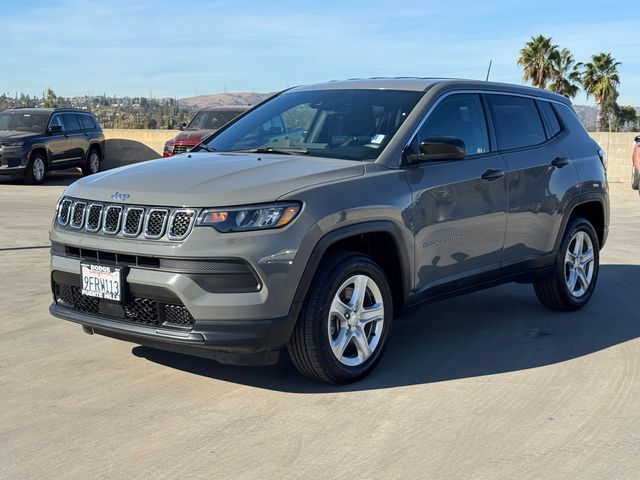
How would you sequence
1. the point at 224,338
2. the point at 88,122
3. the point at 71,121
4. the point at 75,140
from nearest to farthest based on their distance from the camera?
the point at 224,338
the point at 75,140
the point at 71,121
the point at 88,122

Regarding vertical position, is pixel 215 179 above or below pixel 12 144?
above

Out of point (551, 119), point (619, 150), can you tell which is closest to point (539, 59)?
Answer: point (619, 150)

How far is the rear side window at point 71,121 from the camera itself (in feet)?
71.9

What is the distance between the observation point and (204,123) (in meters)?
20.2

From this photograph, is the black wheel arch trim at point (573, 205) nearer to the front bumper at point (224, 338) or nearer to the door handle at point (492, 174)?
the door handle at point (492, 174)

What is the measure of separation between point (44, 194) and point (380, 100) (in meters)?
13.5

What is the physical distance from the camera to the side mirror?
18.1 feet

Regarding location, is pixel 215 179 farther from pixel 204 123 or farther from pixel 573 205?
pixel 204 123

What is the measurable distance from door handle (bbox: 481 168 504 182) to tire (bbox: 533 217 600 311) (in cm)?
116

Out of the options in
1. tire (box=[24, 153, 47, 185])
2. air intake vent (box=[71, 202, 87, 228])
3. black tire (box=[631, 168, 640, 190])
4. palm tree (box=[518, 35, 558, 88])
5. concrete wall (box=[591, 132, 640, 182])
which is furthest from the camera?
palm tree (box=[518, 35, 558, 88])

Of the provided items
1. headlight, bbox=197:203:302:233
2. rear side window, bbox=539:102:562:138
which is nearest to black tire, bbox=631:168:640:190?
rear side window, bbox=539:102:562:138

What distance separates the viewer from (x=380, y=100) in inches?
237

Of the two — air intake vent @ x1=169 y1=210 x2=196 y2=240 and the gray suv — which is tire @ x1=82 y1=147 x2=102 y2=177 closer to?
the gray suv

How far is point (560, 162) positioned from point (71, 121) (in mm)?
17345
